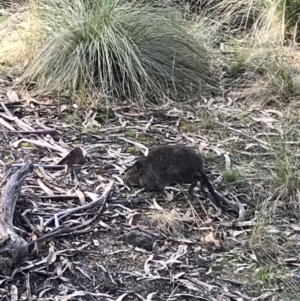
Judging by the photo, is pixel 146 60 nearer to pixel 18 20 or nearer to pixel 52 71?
pixel 52 71

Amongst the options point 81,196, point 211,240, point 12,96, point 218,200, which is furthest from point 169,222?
point 12,96

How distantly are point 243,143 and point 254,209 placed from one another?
1.09 m

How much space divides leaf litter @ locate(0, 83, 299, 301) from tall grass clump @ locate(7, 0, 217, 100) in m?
0.52

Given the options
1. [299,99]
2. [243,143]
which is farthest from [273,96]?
[243,143]

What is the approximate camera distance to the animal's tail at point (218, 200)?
3.94 m

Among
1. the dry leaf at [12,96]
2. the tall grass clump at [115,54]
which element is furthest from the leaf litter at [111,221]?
the tall grass clump at [115,54]

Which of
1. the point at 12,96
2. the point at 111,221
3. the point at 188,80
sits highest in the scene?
the point at 111,221

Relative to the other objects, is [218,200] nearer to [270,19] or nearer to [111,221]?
[111,221]

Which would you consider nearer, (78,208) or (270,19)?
(78,208)

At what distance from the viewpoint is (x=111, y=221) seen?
376cm

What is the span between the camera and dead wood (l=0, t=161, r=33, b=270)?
3166 millimetres

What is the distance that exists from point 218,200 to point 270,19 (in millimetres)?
3520

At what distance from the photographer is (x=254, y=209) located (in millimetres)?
3994

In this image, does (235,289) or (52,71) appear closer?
(235,289)
